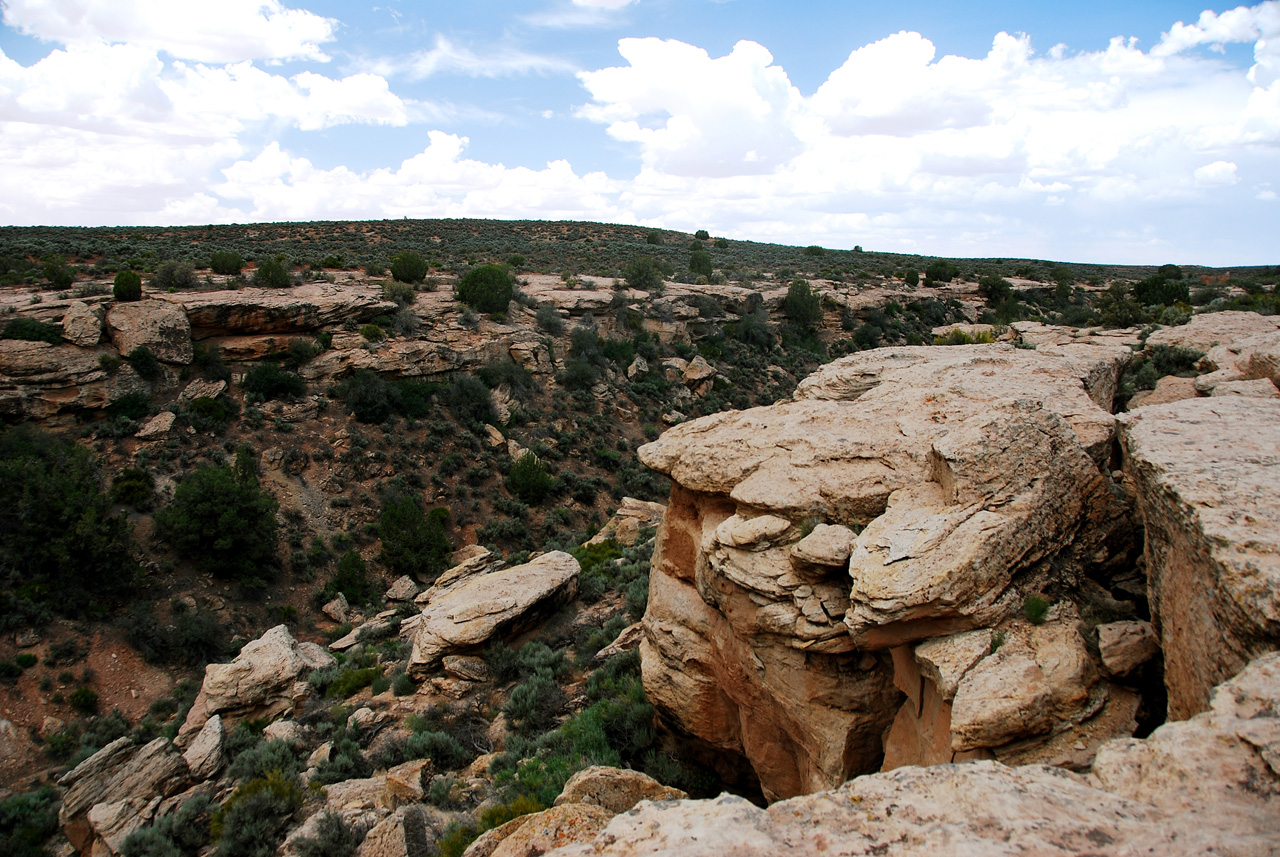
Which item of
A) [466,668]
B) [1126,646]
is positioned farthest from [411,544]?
[1126,646]

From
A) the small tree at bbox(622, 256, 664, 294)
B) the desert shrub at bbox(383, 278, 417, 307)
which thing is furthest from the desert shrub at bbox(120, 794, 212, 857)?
the small tree at bbox(622, 256, 664, 294)

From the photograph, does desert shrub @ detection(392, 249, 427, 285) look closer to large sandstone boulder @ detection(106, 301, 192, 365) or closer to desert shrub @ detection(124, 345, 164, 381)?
large sandstone boulder @ detection(106, 301, 192, 365)

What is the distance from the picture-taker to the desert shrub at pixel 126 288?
24.1m

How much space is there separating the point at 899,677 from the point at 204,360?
27.5m

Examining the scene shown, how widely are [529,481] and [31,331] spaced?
1761 centimetres

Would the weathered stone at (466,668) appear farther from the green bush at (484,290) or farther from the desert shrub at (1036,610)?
the green bush at (484,290)

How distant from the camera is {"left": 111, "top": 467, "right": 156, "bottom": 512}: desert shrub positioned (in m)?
19.8

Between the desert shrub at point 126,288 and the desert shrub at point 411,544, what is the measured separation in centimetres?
1358

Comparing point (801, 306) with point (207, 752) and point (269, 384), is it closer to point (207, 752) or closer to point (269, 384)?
point (269, 384)

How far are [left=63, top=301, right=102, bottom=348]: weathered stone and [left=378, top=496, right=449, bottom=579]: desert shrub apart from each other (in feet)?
39.8

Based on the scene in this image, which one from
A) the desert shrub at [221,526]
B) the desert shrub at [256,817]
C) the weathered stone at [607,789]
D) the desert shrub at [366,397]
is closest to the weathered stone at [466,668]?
the desert shrub at [256,817]

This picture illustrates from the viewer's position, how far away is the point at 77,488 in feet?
58.4

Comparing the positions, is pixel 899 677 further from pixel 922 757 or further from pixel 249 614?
pixel 249 614

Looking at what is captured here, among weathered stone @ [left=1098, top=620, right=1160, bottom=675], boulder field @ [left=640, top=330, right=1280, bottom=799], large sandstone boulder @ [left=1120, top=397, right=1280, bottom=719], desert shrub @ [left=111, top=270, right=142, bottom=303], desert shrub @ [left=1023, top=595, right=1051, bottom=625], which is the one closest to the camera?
large sandstone boulder @ [left=1120, top=397, right=1280, bottom=719]
